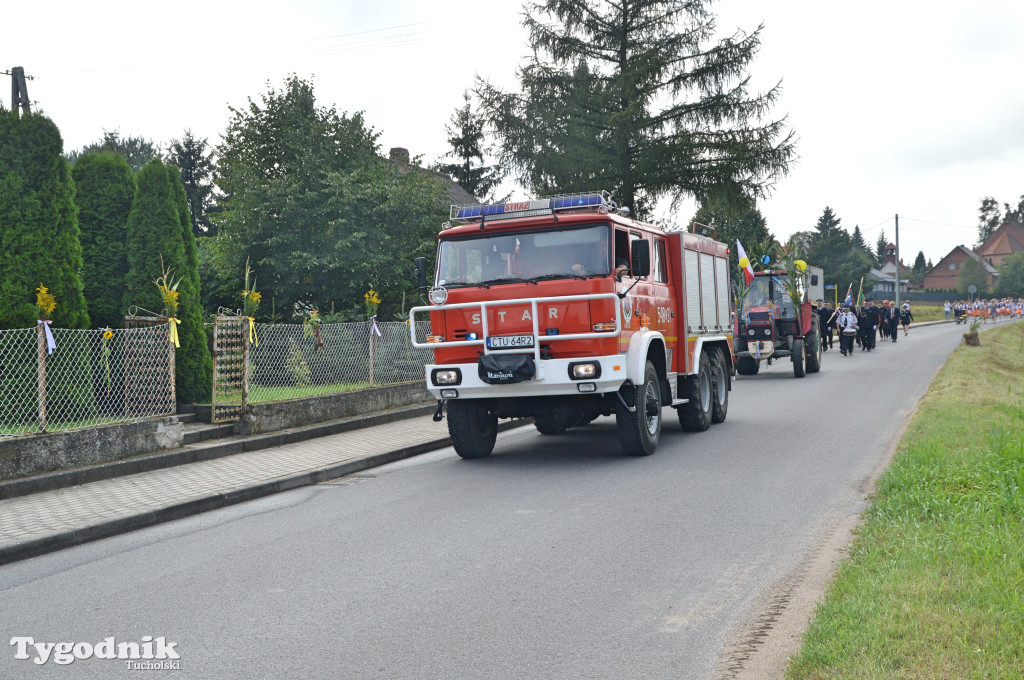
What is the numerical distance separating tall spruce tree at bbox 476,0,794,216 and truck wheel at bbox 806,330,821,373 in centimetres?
642

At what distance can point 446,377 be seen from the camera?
990cm

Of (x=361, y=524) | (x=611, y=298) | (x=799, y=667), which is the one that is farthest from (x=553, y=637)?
(x=611, y=298)

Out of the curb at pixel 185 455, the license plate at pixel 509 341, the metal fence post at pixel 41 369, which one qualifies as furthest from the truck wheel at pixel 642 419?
the metal fence post at pixel 41 369

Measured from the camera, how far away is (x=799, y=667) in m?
3.72

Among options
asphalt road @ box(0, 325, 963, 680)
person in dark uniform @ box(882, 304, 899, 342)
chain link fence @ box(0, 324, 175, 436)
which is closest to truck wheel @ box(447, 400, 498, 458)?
asphalt road @ box(0, 325, 963, 680)

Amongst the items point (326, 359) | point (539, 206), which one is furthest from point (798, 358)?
point (539, 206)

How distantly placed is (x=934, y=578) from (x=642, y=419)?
5.28 meters

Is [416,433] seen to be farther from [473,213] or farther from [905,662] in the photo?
[905,662]

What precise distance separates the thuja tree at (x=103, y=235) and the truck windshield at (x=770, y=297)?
→ 14596 millimetres

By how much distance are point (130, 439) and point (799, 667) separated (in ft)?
26.4

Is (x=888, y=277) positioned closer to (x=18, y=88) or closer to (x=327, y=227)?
(x=327, y=227)

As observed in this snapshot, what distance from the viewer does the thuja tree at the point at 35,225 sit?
1001 centimetres

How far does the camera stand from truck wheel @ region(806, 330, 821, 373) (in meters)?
22.4

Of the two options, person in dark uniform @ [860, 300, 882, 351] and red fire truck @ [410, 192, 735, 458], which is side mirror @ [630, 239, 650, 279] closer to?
red fire truck @ [410, 192, 735, 458]
